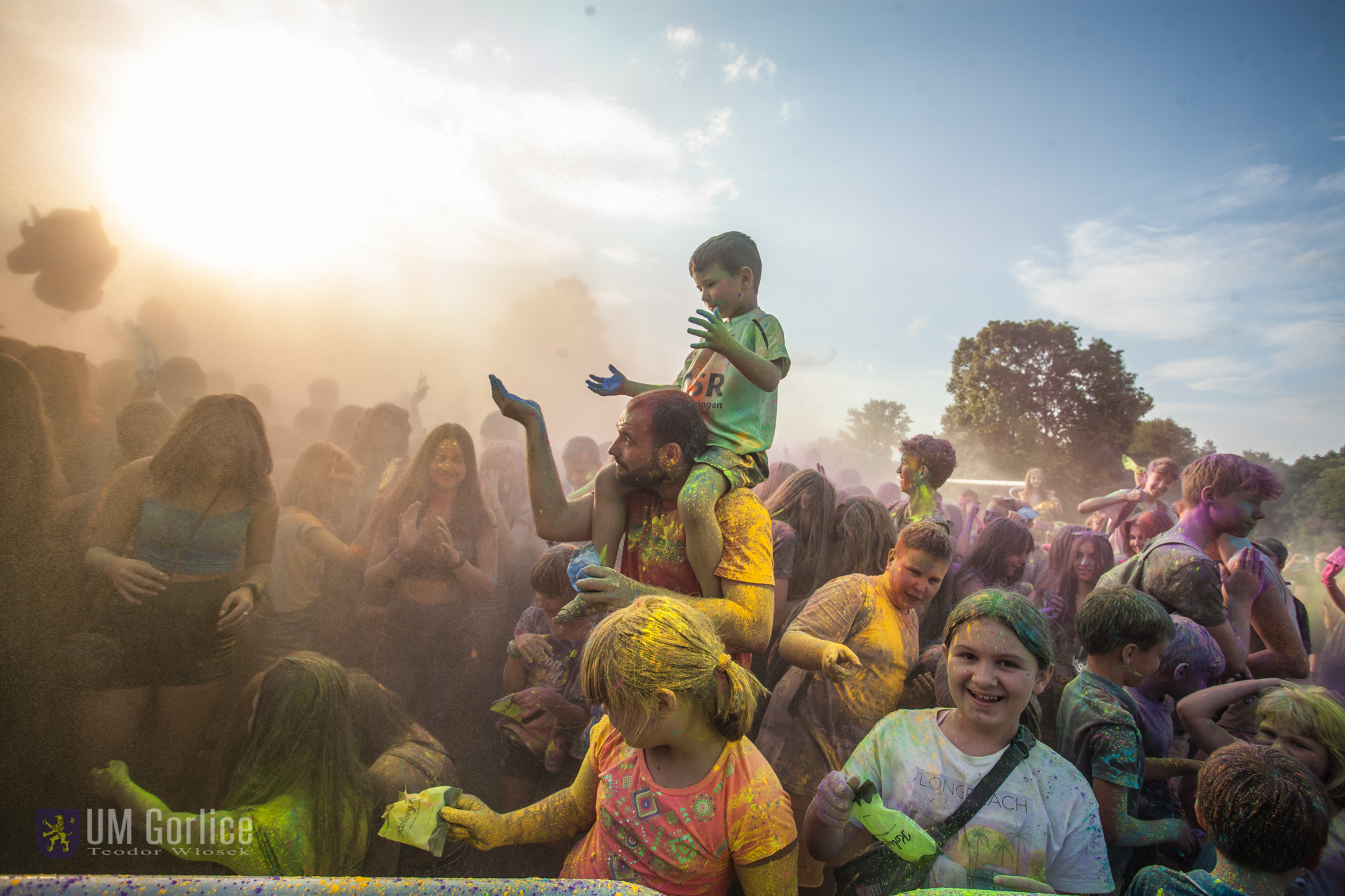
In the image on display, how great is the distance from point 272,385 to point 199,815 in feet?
16.8

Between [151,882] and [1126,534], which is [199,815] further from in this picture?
[1126,534]

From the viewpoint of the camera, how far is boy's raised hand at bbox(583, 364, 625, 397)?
99.3 inches

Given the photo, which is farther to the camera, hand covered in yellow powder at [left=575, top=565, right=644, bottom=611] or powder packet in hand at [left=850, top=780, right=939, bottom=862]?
hand covered in yellow powder at [left=575, top=565, right=644, bottom=611]

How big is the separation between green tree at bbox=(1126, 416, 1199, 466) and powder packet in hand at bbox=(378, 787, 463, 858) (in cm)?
2694

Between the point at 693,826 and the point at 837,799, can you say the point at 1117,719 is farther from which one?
the point at 693,826

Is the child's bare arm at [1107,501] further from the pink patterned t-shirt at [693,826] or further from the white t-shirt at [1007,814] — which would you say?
the pink patterned t-shirt at [693,826]

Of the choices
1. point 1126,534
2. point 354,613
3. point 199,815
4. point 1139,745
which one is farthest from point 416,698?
point 1126,534

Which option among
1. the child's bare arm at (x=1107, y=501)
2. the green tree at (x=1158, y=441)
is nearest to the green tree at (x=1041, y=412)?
the green tree at (x=1158, y=441)

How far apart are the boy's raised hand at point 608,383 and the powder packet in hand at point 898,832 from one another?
5.87ft

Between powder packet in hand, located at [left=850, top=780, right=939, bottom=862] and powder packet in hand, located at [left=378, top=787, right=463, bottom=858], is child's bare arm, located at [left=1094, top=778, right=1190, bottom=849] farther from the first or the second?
powder packet in hand, located at [left=378, top=787, right=463, bottom=858]

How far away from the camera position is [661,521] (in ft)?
7.46

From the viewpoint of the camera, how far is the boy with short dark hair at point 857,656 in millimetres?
2439

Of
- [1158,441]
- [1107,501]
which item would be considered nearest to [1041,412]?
[1158,441]

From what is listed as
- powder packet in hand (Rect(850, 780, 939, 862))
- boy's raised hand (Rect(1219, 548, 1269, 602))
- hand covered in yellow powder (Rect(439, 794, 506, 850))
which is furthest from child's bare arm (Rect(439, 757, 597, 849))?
boy's raised hand (Rect(1219, 548, 1269, 602))
